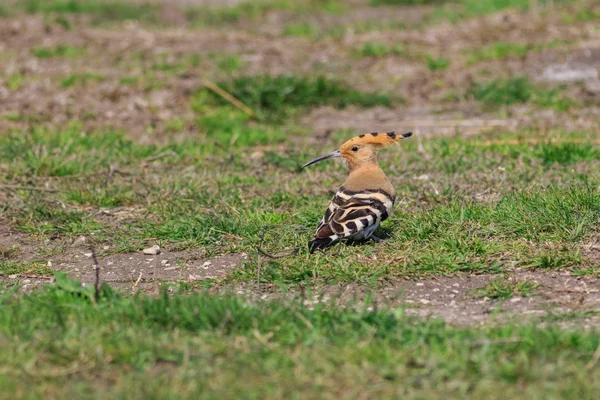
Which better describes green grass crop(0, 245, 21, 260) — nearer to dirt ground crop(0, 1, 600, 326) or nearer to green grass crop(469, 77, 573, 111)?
dirt ground crop(0, 1, 600, 326)

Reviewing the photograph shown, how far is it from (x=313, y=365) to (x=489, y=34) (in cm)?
869

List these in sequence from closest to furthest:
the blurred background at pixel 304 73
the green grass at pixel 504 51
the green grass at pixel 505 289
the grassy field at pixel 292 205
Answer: the grassy field at pixel 292 205 < the green grass at pixel 505 289 < the blurred background at pixel 304 73 < the green grass at pixel 504 51

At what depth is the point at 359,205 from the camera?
222 inches

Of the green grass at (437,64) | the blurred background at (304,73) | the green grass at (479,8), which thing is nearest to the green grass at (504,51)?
the blurred background at (304,73)

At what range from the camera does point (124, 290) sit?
17.5 feet

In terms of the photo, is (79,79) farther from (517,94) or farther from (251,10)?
(251,10)

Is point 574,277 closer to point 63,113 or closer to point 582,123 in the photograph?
point 582,123

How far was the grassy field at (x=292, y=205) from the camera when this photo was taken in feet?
12.8

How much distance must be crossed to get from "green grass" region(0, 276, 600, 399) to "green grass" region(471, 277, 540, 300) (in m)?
0.63

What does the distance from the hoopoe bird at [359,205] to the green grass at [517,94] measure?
3.58 m

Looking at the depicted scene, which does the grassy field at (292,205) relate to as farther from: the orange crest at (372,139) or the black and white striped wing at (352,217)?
the orange crest at (372,139)

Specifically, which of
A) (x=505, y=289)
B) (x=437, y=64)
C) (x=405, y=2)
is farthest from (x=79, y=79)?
(x=405, y=2)

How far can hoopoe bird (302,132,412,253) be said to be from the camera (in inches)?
216

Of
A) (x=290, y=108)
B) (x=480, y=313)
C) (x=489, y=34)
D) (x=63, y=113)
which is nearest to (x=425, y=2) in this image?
(x=489, y=34)
